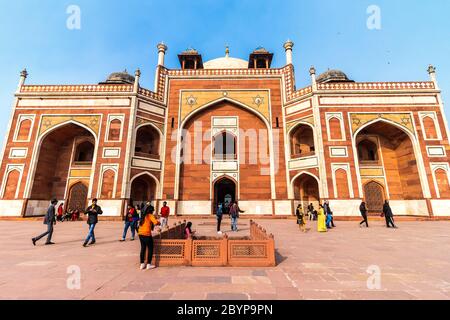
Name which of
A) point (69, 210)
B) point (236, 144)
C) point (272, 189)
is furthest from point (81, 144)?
point (272, 189)

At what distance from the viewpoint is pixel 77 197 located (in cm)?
1581

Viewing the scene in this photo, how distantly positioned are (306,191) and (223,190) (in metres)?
8.21

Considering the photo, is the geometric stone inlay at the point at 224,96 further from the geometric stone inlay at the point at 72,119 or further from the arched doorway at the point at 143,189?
the geometric stone inlay at the point at 72,119

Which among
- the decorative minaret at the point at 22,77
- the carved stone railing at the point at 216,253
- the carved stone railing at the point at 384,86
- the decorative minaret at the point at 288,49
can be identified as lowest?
the carved stone railing at the point at 216,253

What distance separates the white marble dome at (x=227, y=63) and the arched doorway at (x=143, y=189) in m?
14.4

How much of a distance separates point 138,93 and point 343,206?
16.0 m

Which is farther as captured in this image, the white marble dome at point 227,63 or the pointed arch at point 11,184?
the white marble dome at point 227,63

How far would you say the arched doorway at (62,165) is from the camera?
48.6 ft

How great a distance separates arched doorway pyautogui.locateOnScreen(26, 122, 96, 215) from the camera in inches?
583

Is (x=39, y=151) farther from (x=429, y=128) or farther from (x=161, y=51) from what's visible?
(x=429, y=128)

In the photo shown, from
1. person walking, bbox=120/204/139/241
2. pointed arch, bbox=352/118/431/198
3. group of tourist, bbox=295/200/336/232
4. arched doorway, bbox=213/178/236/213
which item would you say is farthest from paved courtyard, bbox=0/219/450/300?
arched doorway, bbox=213/178/236/213

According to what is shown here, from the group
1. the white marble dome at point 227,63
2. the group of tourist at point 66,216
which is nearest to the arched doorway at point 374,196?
the white marble dome at point 227,63

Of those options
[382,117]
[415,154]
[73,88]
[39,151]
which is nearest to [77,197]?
[39,151]

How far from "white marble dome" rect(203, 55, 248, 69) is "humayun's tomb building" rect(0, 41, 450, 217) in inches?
231
